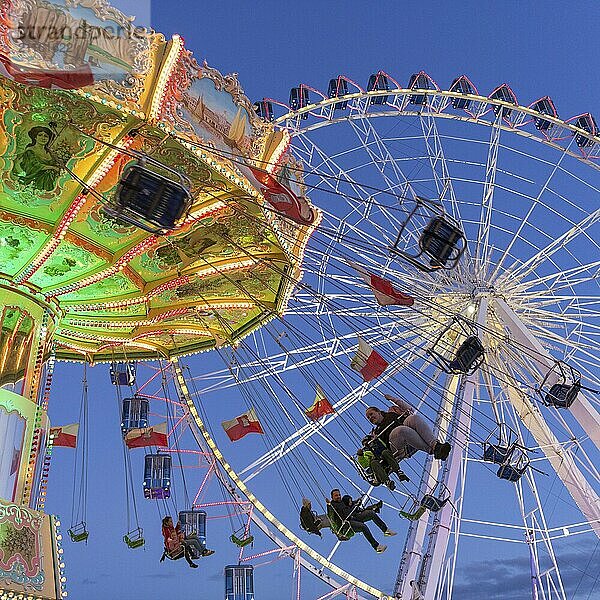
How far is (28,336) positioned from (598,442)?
904 centimetres

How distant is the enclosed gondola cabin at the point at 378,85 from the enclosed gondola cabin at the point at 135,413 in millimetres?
8307

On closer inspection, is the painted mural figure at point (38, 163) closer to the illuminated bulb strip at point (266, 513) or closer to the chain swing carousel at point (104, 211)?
the chain swing carousel at point (104, 211)

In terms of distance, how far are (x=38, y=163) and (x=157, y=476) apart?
737 cm

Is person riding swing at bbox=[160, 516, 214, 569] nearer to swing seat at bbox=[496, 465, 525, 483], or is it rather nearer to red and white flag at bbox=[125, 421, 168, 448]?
red and white flag at bbox=[125, 421, 168, 448]

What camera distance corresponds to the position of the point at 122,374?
1731 centimetres

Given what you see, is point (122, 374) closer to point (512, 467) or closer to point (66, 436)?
point (66, 436)

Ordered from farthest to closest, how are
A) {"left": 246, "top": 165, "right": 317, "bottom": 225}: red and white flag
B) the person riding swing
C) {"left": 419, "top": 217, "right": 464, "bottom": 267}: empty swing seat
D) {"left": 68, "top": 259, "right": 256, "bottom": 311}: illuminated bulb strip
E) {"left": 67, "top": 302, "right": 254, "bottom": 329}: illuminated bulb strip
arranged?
the person riding swing → {"left": 67, "top": 302, "right": 254, "bottom": 329}: illuminated bulb strip → {"left": 68, "top": 259, "right": 256, "bottom": 311}: illuminated bulb strip → {"left": 419, "top": 217, "right": 464, "bottom": 267}: empty swing seat → {"left": 246, "top": 165, "right": 317, "bottom": 225}: red and white flag

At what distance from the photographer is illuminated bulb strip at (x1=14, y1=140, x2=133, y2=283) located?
8.73 metres

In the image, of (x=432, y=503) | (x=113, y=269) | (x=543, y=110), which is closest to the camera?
(x=113, y=269)

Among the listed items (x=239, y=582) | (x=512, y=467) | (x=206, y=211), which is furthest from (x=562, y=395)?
(x=206, y=211)

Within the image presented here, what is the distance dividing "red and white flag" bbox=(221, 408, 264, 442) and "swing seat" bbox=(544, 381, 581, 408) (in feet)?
15.9

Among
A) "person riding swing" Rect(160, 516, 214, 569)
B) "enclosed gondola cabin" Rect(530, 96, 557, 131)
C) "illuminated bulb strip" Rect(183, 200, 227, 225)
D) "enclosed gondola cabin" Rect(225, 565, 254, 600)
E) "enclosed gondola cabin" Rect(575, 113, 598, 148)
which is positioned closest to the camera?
"illuminated bulb strip" Rect(183, 200, 227, 225)

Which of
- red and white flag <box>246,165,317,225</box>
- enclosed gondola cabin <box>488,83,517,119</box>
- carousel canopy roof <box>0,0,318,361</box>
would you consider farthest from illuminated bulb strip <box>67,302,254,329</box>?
enclosed gondola cabin <box>488,83,517,119</box>

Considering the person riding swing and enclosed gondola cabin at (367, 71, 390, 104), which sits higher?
enclosed gondola cabin at (367, 71, 390, 104)
